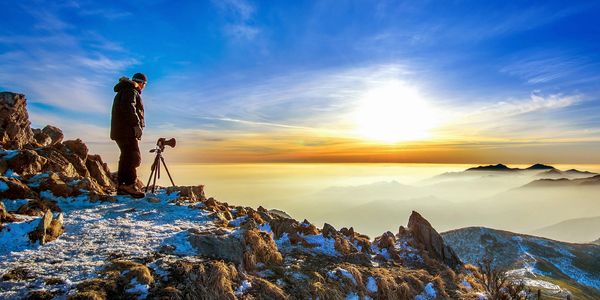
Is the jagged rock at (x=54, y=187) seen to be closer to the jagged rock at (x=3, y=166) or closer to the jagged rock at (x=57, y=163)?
the jagged rock at (x=3, y=166)

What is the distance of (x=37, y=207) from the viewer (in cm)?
1131

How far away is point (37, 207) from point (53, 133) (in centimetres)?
1516

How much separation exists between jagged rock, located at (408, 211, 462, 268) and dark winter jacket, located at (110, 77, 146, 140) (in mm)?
20725

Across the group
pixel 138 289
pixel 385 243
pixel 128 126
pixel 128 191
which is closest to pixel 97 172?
pixel 128 191

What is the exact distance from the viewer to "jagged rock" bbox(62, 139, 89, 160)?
18812 mm

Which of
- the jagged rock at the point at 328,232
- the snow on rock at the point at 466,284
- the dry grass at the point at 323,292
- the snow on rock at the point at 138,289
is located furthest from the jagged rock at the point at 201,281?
the snow on rock at the point at 466,284

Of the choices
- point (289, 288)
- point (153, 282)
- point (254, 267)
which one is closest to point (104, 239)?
point (153, 282)

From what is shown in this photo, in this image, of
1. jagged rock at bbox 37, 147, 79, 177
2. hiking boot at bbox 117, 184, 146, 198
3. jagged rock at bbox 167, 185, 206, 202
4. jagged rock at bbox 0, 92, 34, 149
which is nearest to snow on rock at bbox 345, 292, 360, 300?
jagged rock at bbox 167, 185, 206, 202

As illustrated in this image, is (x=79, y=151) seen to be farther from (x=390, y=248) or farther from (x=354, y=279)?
(x=390, y=248)

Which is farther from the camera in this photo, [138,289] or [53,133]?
[53,133]

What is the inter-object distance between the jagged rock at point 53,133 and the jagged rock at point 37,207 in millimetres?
13872

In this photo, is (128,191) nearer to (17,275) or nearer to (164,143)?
(164,143)

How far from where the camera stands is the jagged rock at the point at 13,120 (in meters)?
17.7

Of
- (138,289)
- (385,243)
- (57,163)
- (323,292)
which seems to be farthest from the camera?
(385,243)
